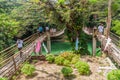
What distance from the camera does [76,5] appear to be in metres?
16.9

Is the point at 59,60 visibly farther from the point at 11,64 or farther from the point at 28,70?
the point at 11,64

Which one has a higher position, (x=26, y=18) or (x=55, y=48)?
(x=26, y=18)

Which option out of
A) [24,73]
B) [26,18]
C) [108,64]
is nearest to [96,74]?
[108,64]

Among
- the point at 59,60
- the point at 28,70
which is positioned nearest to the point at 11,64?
the point at 28,70

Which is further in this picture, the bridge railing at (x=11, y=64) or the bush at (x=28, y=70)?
the bush at (x=28, y=70)

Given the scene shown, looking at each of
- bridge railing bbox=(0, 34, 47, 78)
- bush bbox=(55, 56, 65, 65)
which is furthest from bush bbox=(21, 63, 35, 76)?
bush bbox=(55, 56, 65, 65)

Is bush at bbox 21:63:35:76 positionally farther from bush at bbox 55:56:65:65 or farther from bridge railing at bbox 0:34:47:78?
bush at bbox 55:56:65:65

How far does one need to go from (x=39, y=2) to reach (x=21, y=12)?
13354 mm

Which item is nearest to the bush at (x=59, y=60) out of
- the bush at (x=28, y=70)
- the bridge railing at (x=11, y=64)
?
the bridge railing at (x=11, y=64)

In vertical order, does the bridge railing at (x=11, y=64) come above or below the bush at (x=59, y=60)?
above

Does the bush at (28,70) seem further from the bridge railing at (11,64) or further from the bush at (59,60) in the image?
the bush at (59,60)

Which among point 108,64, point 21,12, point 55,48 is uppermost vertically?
point 21,12

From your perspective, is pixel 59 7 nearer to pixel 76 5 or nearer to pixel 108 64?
pixel 76 5

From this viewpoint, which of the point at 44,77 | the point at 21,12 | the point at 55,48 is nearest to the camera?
the point at 44,77
